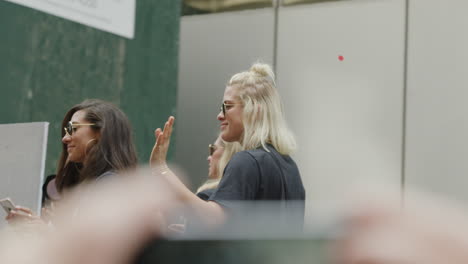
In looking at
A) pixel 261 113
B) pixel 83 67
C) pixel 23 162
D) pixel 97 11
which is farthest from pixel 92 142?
pixel 83 67

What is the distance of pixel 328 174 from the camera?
26.9 feet

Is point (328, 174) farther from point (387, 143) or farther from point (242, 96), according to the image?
point (242, 96)

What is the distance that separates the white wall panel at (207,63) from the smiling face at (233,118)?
5590 millimetres

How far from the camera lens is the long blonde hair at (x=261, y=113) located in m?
2.94

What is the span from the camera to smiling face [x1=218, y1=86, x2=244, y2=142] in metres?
3.10

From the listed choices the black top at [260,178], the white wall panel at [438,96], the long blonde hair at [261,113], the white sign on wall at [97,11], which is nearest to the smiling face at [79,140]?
the long blonde hair at [261,113]

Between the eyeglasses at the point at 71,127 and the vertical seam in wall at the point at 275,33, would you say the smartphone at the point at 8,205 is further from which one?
the vertical seam in wall at the point at 275,33

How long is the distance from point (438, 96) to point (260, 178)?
204 inches

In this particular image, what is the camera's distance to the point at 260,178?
2744 mm

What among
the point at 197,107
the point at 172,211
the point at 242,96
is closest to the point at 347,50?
the point at 197,107

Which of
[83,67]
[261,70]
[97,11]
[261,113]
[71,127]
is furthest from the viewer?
[83,67]

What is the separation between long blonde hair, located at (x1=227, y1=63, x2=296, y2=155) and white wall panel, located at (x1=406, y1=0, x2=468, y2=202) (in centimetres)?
465

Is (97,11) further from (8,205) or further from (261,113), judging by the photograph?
(8,205)

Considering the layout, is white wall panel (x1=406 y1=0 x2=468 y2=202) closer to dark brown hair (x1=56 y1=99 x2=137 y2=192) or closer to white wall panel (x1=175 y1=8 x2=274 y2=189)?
white wall panel (x1=175 y1=8 x2=274 y2=189)
